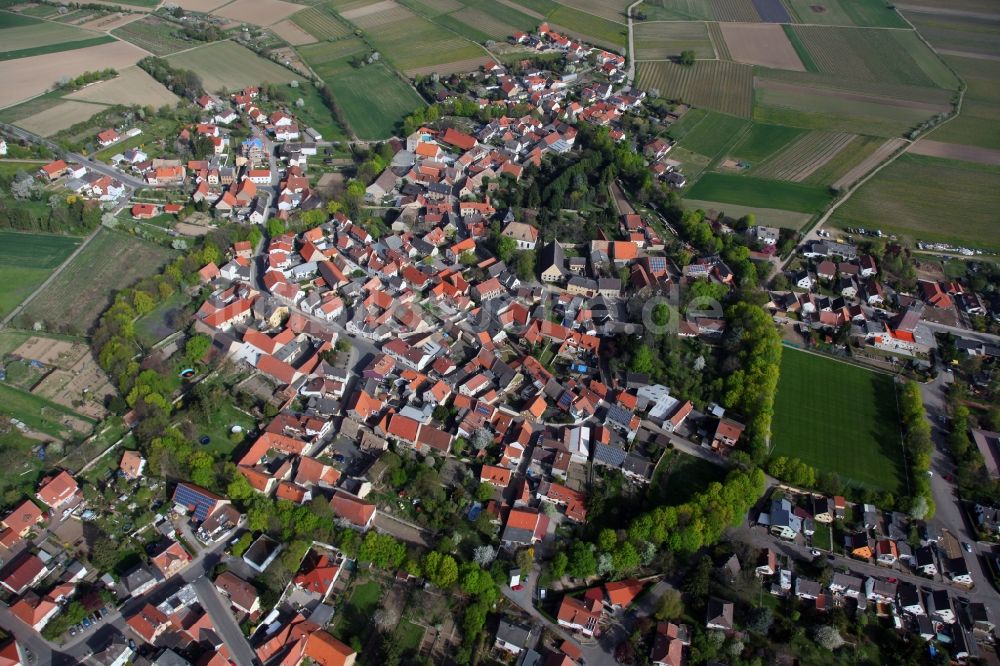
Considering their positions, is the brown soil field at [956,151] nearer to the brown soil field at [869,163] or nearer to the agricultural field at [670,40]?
the brown soil field at [869,163]

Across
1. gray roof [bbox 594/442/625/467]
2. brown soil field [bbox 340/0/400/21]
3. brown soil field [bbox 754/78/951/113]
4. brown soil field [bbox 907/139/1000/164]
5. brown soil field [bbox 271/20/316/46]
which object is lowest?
gray roof [bbox 594/442/625/467]

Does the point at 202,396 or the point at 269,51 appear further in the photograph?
the point at 269,51

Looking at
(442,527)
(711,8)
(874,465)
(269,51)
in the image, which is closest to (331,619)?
(442,527)

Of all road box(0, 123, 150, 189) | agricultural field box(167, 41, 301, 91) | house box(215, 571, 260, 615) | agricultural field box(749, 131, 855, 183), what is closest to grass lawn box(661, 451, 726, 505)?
house box(215, 571, 260, 615)

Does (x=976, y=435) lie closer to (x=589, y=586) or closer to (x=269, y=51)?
(x=589, y=586)

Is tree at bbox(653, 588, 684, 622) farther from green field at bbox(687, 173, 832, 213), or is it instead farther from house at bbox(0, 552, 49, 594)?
green field at bbox(687, 173, 832, 213)

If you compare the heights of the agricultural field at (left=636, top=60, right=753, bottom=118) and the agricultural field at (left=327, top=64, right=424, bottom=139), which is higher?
the agricultural field at (left=636, top=60, right=753, bottom=118)

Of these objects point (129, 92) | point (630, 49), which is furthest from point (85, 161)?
point (630, 49)
